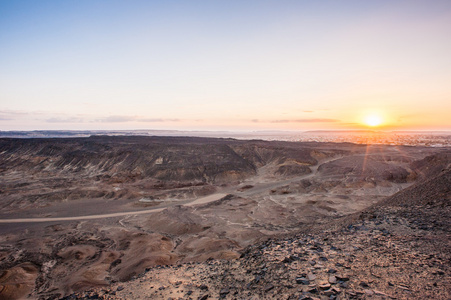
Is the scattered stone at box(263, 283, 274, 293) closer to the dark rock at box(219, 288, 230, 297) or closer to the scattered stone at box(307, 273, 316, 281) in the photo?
the scattered stone at box(307, 273, 316, 281)

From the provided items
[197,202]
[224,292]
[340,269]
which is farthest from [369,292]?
[197,202]

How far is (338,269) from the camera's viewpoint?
9031mm

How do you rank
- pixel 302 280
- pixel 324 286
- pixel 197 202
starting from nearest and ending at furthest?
pixel 324 286
pixel 302 280
pixel 197 202

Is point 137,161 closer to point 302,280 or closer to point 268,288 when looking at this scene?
point 268,288

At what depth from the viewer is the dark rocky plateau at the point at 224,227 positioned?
9188 mm

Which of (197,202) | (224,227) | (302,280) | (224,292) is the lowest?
(197,202)

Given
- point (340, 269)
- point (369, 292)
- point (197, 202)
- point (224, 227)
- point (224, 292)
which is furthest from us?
point (197, 202)

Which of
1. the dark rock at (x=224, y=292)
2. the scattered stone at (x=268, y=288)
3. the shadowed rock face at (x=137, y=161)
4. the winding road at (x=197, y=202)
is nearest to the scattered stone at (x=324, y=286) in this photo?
the scattered stone at (x=268, y=288)

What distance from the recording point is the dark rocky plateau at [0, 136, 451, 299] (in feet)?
30.1

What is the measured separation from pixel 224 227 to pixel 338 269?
2030cm

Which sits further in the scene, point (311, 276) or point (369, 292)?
point (311, 276)

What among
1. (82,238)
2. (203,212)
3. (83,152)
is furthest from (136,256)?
(83,152)

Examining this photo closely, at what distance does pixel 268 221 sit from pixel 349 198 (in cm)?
1642

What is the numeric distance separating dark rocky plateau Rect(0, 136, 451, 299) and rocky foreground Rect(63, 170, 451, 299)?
0.18 ft
